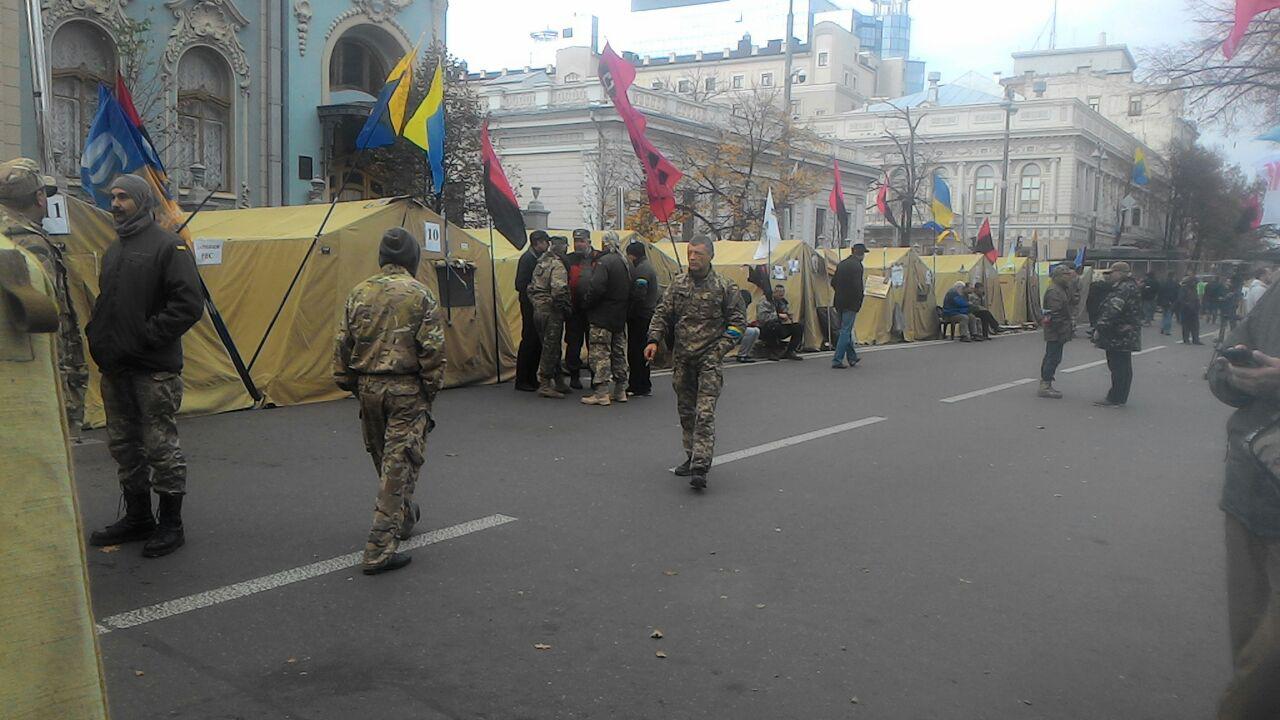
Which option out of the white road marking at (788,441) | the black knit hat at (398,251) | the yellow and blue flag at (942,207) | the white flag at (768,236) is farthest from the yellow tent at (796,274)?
the black knit hat at (398,251)

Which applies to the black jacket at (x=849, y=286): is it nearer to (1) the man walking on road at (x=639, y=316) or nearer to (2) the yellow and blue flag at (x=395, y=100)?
(1) the man walking on road at (x=639, y=316)

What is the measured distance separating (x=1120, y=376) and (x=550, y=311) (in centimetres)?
684

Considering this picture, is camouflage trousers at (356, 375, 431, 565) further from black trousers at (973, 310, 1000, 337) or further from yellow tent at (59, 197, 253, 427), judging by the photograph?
black trousers at (973, 310, 1000, 337)

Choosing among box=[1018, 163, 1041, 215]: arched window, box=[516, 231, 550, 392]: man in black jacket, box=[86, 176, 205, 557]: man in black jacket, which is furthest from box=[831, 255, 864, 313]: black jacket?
box=[1018, 163, 1041, 215]: arched window

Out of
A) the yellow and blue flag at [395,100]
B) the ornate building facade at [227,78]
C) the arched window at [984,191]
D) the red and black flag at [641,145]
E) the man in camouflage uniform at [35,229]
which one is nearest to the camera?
the man in camouflage uniform at [35,229]

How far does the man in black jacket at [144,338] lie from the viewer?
17.7 feet

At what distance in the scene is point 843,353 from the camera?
16.9 meters

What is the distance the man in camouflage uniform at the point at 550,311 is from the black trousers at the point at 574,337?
26cm

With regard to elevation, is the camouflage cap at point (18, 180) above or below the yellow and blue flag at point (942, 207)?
below

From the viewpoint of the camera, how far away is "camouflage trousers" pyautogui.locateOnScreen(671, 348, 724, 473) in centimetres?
746

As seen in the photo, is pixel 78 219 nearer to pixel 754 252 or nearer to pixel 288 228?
pixel 288 228

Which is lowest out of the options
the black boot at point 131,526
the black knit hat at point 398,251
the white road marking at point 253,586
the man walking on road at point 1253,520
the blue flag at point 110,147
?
the white road marking at point 253,586

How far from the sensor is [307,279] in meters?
11.4

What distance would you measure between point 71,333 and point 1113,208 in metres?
84.0
